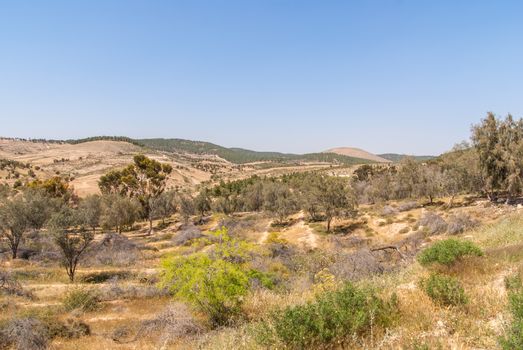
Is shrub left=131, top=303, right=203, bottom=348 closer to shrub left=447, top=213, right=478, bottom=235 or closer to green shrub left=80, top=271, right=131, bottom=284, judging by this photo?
green shrub left=80, top=271, right=131, bottom=284

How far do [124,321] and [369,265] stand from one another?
476 inches

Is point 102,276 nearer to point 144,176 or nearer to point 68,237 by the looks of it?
point 68,237

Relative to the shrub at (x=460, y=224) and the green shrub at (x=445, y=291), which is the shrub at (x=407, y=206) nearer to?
the shrub at (x=460, y=224)

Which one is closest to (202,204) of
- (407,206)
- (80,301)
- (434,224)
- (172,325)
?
(407,206)

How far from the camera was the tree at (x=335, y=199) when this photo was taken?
43.3 meters

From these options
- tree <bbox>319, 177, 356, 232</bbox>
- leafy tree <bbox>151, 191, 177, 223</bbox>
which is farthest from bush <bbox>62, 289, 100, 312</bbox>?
leafy tree <bbox>151, 191, 177, 223</bbox>

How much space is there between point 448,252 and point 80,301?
17.5 meters

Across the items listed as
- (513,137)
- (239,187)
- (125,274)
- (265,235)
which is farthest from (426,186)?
(125,274)

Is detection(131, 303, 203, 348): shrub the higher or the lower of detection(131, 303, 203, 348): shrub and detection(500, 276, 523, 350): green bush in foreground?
the lower

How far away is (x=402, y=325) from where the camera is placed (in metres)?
5.55

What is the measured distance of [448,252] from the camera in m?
8.55

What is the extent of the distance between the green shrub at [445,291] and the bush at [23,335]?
13.1 m

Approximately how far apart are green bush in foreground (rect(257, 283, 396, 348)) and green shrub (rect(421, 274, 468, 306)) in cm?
93

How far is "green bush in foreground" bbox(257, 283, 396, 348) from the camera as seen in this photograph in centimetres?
518
